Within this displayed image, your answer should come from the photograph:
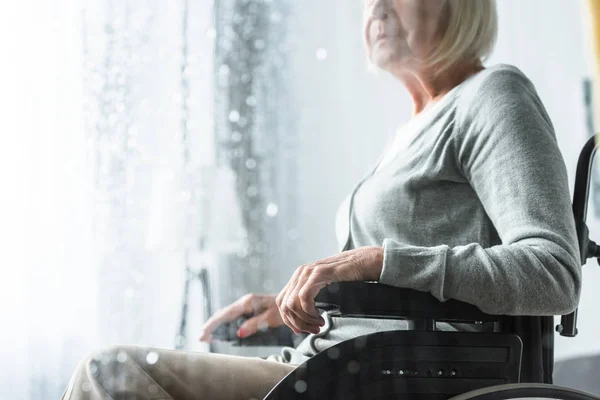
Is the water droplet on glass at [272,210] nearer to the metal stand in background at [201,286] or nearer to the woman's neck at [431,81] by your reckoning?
the metal stand in background at [201,286]

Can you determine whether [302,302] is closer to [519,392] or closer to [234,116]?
[519,392]

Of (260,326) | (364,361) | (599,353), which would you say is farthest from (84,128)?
(599,353)

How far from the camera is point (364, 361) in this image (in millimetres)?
459

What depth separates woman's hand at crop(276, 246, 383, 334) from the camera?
0.46 meters

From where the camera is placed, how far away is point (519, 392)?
45 centimetres

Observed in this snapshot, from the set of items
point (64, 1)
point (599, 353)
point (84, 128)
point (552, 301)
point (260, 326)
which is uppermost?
point (64, 1)

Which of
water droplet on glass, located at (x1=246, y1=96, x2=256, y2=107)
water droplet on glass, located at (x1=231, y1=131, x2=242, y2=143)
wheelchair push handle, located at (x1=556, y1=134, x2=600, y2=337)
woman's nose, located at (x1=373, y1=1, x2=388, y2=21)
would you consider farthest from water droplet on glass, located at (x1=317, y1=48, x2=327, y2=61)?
wheelchair push handle, located at (x1=556, y1=134, x2=600, y2=337)

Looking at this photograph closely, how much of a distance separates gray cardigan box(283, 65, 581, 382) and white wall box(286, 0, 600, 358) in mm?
791

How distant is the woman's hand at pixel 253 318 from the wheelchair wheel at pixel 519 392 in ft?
1.14

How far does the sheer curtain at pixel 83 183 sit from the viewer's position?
113cm

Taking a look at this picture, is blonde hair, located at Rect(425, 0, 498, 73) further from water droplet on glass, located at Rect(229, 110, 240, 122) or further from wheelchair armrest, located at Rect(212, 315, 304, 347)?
water droplet on glass, located at Rect(229, 110, 240, 122)

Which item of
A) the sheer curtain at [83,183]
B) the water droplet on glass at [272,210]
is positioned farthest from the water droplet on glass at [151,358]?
the water droplet on glass at [272,210]

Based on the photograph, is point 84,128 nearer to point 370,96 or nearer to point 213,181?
point 213,181

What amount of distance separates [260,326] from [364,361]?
32 centimetres
